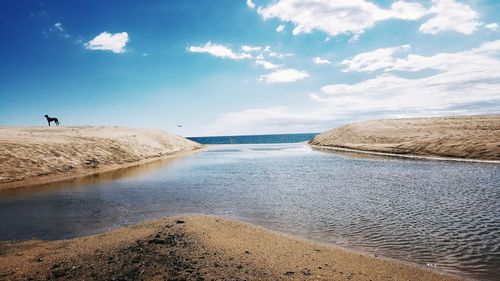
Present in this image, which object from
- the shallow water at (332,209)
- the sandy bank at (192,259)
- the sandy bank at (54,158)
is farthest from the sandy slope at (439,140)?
the sandy bank at (54,158)

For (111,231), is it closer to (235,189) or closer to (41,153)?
(235,189)

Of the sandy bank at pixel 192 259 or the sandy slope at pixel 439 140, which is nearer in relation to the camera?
the sandy bank at pixel 192 259

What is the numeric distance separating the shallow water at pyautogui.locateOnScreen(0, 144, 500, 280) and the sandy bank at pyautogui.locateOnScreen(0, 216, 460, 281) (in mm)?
1577

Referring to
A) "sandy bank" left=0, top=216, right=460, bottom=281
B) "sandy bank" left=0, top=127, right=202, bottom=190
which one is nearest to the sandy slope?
"sandy bank" left=0, top=216, right=460, bottom=281

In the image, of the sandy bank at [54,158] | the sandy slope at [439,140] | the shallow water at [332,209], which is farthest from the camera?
the sandy slope at [439,140]

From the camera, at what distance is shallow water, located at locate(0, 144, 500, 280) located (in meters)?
12.0

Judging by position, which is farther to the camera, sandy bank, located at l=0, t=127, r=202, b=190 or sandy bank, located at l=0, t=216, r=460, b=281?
sandy bank, located at l=0, t=127, r=202, b=190

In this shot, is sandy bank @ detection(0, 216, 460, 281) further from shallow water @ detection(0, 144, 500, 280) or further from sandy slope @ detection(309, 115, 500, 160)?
sandy slope @ detection(309, 115, 500, 160)

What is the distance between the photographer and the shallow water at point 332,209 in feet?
39.3

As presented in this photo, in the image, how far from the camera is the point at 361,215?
16.2m

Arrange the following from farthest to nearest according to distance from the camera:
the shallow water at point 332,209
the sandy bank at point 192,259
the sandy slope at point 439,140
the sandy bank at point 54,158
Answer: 1. the sandy slope at point 439,140
2. the sandy bank at point 54,158
3. the shallow water at point 332,209
4. the sandy bank at point 192,259

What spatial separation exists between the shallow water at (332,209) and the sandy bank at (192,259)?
1.58 meters

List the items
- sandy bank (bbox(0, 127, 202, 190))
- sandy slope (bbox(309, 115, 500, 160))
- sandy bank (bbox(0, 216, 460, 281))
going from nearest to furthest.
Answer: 1. sandy bank (bbox(0, 216, 460, 281))
2. sandy bank (bbox(0, 127, 202, 190))
3. sandy slope (bbox(309, 115, 500, 160))

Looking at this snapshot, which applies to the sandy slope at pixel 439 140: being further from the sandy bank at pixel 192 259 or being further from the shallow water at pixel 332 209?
the sandy bank at pixel 192 259
